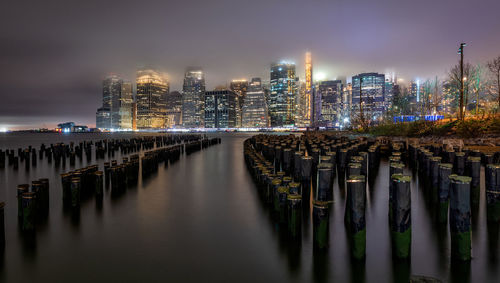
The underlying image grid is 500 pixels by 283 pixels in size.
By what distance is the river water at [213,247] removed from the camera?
4.59m

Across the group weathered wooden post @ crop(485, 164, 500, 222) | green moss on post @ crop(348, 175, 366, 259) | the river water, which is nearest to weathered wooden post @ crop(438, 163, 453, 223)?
the river water

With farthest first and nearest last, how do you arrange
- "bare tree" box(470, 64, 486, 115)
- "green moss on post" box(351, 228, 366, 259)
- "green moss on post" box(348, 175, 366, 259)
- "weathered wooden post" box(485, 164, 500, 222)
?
"bare tree" box(470, 64, 486, 115) < "weathered wooden post" box(485, 164, 500, 222) < "green moss on post" box(351, 228, 366, 259) < "green moss on post" box(348, 175, 366, 259)

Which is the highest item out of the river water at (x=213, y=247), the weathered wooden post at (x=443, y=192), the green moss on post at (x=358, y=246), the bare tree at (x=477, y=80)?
the bare tree at (x=477, y=80)

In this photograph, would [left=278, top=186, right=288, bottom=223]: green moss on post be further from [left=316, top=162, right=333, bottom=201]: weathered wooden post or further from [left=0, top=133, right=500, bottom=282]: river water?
[left=316, top=162, right=333, bottom=201]: weathered wooden post

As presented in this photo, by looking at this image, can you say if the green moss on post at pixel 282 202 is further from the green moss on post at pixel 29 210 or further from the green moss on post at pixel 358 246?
the green moss on post at pixel 29 210

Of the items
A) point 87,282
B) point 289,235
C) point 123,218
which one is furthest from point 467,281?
point 123,218

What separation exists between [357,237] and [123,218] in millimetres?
6260

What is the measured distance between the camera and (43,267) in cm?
495

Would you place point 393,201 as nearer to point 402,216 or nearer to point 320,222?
point 402,216

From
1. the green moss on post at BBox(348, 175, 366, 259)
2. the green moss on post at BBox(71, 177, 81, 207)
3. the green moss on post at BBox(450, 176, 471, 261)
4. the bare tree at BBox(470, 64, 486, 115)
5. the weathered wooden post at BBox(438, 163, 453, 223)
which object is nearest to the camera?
the green moss on post at BBox(450, 176, 471, 261)

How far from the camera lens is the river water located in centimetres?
459

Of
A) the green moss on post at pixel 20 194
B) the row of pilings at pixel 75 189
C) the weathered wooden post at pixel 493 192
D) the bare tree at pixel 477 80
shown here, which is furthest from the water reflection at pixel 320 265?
the bare tree at pixel 477 80

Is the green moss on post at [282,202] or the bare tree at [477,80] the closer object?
the green moss on post at [282,202]

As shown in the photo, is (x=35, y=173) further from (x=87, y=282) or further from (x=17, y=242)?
(x=87, y=282)
